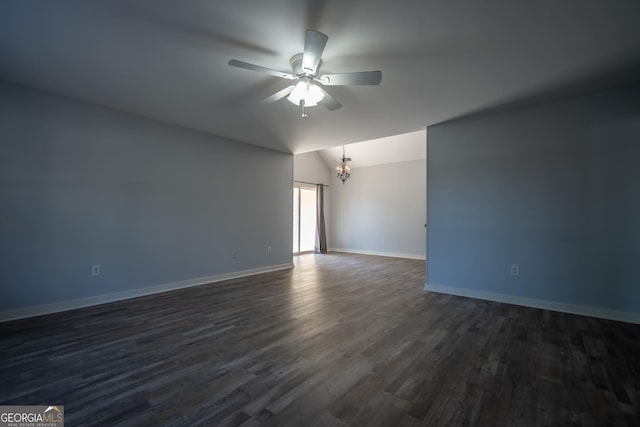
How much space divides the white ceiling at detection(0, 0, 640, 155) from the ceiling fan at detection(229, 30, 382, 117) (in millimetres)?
170

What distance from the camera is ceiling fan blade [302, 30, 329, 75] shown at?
71.3 inches

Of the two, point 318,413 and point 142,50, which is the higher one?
point 142,50

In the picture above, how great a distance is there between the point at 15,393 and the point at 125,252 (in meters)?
2.14

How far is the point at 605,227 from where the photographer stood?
9.91 ft

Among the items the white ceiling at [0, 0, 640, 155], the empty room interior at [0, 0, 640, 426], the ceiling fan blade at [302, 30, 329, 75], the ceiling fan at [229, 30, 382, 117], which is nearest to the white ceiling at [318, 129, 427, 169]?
the empty room interior at [0, 0, 640, 426]

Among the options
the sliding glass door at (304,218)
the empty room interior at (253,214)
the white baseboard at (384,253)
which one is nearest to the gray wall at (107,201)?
the empty room interior at (253,214)

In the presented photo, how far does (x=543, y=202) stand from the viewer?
3.34 metres

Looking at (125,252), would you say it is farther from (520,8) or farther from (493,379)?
(520,8)

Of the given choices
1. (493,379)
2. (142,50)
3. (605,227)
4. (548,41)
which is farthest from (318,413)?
(605,227)

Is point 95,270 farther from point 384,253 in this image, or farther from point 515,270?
point 384,253

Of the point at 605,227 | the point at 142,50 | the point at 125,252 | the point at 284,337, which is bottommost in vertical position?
the point at 284,337

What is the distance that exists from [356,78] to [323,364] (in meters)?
2.21

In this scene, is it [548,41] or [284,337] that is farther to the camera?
[284,337]

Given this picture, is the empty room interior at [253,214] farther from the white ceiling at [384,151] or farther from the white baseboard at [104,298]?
the white ceiling at [384,151]
